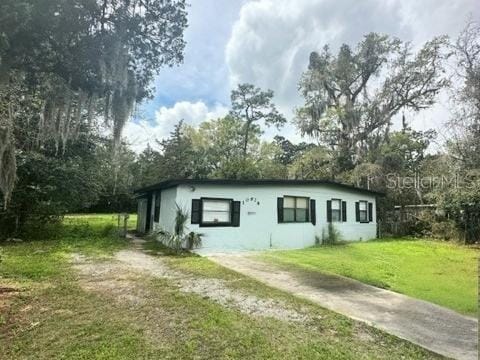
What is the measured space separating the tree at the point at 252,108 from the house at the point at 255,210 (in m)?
16.0

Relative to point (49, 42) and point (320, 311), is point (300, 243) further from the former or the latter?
point (49, 42)

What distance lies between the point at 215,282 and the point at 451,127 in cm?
A: 929

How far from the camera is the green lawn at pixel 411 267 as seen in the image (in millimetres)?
5871

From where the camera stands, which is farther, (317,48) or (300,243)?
(317,48)

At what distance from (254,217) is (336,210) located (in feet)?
14.5

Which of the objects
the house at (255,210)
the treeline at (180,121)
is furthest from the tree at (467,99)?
the house at (255,210)

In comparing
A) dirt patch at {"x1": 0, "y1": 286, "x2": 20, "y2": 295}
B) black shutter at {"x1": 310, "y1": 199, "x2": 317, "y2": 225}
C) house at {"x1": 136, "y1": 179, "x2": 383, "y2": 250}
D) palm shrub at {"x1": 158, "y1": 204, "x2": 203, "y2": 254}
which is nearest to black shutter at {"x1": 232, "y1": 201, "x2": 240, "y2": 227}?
house at {"x1": 136, "y1": 179, "x2": 383, "y2": 250}

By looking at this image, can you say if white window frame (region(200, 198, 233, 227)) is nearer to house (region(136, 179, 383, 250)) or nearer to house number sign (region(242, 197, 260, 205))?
house (region(136, 179, 383, 250))

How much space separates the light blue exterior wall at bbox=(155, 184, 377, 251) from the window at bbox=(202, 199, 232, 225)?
20 centimetres

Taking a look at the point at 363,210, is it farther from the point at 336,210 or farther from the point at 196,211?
the point at 196,211

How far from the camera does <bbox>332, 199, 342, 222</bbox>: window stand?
14.3 metres

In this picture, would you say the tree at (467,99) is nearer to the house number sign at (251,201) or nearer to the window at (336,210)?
the window at (336,210)

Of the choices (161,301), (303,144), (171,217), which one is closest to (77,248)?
(171,217)

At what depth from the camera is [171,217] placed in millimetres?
11430
